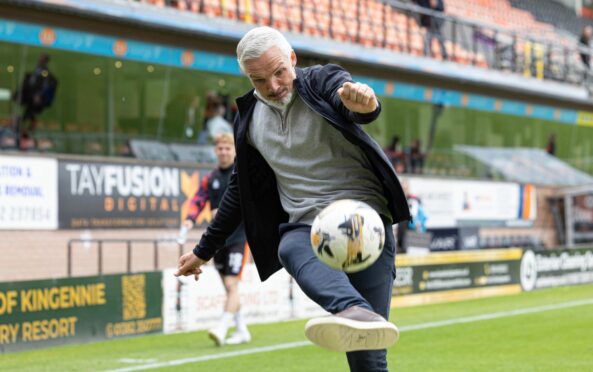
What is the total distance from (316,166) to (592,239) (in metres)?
32.8

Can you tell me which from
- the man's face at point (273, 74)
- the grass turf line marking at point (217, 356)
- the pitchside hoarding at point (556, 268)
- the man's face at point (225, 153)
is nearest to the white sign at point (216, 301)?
the grass turf line marking at point (217, 356)

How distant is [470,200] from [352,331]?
26670 mm

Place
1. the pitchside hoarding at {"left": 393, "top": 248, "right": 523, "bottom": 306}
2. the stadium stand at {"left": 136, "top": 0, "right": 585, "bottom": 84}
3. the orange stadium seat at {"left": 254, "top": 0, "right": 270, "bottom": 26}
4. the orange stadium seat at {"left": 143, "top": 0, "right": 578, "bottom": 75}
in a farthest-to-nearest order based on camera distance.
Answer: the stadium stand at {"left": 136, "top": 0, "right": 585, "bottom": 84}
the orange stadium seat at {"left": 254, "top": 0, "right": 270, "bottom": 26}
the orange stadium seat at {"left": 143, "top": 0, "right": 578, "bottom": 75}
the pitchside hoarding at {"left": 393, "top": 248, "right": 523, "bottom": 306}

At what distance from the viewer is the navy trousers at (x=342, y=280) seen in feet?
15.5

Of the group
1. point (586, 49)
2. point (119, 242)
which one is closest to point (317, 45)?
point (119, 242)

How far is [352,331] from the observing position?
4.39 m

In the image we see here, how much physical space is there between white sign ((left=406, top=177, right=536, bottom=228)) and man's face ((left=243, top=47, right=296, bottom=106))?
22632 mm

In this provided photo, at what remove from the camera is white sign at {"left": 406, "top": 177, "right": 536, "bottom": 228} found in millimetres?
28797

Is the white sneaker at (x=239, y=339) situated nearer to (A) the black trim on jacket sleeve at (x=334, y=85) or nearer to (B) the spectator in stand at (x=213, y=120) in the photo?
(A) the black trim on jacket sleeve at (x=334, y=85)

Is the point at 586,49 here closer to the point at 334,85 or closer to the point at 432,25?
the point at 432,25

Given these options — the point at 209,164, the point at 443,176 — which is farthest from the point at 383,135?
the point at 209,164

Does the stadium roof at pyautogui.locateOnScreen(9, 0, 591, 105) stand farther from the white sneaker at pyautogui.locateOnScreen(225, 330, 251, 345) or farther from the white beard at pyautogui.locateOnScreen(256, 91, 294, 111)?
the white beard at pyautogui.locateOnScreen(256, 91, 294, 111)

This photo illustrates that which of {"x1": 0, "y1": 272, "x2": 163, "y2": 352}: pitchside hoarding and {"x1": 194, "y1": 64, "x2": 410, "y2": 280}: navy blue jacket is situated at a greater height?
{"x1": 194, "y1": 64, "x2": 410, "y2": 280}: navy blue jacket

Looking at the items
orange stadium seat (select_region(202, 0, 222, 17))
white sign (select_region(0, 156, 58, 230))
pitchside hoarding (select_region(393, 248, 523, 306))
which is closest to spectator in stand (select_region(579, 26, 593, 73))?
pitchside hoarding (select_region(393, 248, 523, 306))
